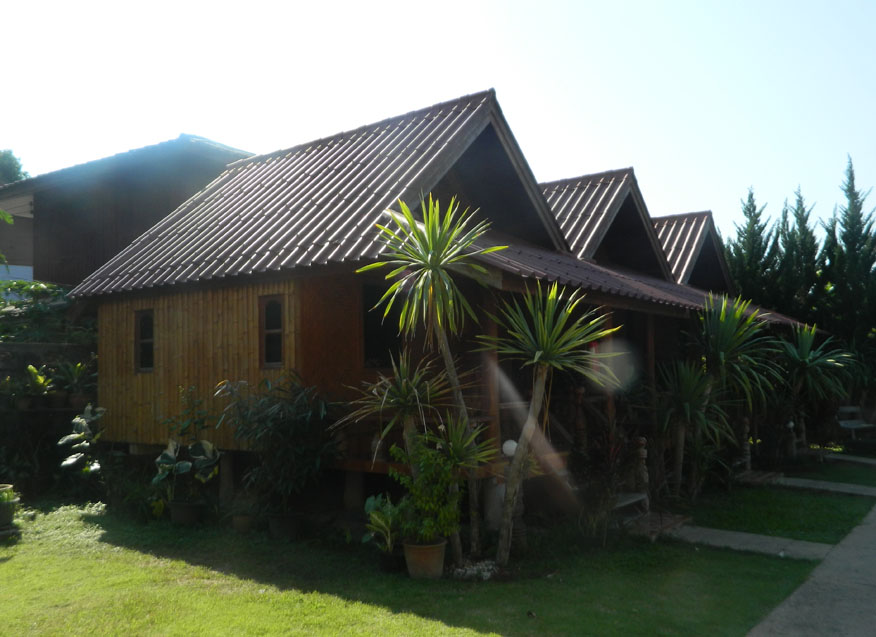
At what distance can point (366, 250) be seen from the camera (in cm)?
799

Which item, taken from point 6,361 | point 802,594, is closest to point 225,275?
point 6,361

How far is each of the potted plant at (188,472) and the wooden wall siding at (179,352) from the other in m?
0.38

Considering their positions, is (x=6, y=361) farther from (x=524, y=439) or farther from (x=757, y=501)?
(x=757, y=501)

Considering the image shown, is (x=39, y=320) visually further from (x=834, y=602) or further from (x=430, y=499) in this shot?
(x=834, y=602)

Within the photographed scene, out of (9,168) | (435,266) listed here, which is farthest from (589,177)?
(9,168)

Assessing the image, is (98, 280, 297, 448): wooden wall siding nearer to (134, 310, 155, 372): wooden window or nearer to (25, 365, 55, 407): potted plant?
(134, 310, 155, 372): wooden window

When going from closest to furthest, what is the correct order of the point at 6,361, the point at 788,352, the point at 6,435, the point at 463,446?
the point at 463,446
the point at 6,435
the point at 6,361
the point at 788,352

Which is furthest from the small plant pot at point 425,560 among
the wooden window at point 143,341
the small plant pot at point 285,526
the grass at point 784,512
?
the wooden window at point 143,341

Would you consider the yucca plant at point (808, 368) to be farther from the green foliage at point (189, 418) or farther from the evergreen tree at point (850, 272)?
the green foliage at point (189, 418)

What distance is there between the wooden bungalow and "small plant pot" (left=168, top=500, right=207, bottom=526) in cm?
98

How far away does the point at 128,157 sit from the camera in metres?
19.2

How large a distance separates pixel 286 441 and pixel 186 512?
2.23 m

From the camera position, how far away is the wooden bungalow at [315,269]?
30.2ft

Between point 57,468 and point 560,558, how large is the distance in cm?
890
